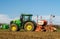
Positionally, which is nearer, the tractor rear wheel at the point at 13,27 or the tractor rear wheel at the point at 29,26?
the tractor rear wheel at the point at 29,26

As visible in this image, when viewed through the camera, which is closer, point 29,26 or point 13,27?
point 29,26

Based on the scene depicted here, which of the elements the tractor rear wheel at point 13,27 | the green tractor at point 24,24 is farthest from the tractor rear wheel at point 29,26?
the tractor rear wheel at point 13,27

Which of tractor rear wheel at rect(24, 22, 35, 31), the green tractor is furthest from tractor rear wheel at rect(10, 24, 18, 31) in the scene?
tractor rear wheel at rect(24, 22, 35, 31)

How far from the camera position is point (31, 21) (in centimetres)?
2339

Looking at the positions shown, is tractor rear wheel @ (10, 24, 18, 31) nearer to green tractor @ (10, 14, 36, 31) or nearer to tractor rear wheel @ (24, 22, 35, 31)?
green tractor @ (10, 14, 36, 31)

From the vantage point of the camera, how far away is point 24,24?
2400cm

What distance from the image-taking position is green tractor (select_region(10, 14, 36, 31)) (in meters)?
23.3

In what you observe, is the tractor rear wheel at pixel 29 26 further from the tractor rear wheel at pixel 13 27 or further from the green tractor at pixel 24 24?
the tractor rear wheel at pixel 13 27

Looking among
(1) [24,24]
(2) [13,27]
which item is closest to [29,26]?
(1) [24,24]

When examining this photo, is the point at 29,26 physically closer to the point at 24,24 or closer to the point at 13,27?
the point at 24,24

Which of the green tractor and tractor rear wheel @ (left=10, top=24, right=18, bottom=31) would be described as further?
tractor rear wheel @ (left=10, top=24, right=18, bottom=31)

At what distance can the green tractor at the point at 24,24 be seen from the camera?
76.3 ft

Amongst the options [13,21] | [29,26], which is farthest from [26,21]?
[13,21]

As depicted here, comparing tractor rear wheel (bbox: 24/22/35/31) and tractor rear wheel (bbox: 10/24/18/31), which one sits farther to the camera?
tractor rear wheel (bbox: 10/24/18/31)
